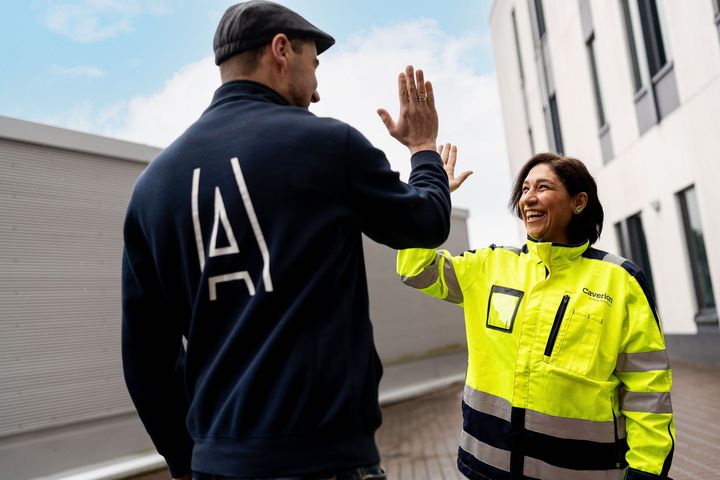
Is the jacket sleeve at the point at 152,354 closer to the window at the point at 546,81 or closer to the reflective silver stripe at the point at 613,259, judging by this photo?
the reflective silver stripe at the point at 613,259

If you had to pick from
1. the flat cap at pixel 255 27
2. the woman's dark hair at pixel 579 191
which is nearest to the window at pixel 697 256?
the woman's dark hair at pixel 579 191

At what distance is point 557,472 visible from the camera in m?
2.66

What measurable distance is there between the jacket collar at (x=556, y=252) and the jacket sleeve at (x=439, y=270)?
27cm

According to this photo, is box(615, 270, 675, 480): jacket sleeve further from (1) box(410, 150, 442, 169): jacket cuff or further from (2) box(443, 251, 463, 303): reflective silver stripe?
(1) box(410, 150, 442, 169): jacket cuff

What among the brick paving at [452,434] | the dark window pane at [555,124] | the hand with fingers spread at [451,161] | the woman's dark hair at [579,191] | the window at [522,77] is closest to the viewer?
the hand with fingers spread at [451,161]

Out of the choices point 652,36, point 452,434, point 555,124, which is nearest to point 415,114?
point 452,434

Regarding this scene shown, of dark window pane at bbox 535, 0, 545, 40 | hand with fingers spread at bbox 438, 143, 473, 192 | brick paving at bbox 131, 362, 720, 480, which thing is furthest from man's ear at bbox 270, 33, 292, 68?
dark window pane at bbox 535, 0, 545, 40

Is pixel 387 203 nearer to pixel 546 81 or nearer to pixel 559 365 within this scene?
pixel 559 365

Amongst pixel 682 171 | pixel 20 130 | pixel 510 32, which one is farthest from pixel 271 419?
pixel 510 32

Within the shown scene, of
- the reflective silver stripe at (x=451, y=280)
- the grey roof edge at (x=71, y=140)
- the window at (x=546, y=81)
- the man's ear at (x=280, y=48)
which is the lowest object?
the reflective silver stripe at (x=451, y=280)

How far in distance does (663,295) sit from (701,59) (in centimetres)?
510

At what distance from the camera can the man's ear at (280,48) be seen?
5.99 feet

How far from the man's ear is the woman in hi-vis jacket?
2.68 ft

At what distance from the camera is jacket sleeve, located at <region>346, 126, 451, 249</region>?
1.71 meters
